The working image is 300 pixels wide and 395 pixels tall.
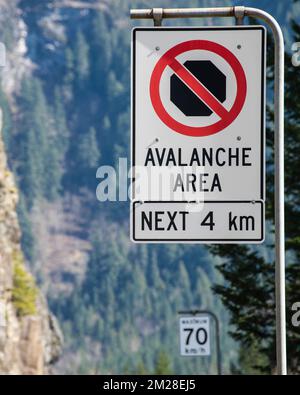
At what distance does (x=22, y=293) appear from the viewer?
98062 mm

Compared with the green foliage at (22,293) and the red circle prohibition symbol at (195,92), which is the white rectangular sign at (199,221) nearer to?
the red circle prohibition symbol at (195,92)

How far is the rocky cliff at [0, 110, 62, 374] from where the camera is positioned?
80.6 metres

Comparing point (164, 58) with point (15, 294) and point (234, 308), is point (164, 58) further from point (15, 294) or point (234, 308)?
point (15, 294)

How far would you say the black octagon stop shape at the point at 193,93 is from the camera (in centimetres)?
918

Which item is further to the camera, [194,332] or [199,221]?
[194,332]

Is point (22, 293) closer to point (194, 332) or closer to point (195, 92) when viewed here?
point (194, 332)

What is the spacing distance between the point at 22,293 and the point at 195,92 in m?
89.6

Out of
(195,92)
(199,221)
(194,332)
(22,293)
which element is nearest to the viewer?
(195,92)

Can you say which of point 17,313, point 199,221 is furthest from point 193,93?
point 17,313

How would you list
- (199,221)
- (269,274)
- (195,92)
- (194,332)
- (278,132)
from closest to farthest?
(195,92), (199,221), (278,132), (194,332), (269,274)

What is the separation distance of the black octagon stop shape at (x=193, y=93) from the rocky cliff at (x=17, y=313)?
63575mm

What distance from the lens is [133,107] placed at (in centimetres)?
924

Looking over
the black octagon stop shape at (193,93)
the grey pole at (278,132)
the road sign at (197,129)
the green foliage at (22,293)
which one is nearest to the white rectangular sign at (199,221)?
the road sign at (197,129)

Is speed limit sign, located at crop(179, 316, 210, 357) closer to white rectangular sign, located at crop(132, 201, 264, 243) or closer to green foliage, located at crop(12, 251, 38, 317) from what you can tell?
white rectangular sign, located at crop(132, 201, 264, 243)
